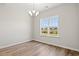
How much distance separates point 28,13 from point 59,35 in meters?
0.73

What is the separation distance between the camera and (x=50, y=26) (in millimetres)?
1273

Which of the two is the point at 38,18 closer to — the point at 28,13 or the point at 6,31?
the point at 28,13

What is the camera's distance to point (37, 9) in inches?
47.9

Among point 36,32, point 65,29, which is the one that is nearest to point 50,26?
point 36,32

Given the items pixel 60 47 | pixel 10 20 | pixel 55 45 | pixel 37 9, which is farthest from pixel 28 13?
pixel 60 47

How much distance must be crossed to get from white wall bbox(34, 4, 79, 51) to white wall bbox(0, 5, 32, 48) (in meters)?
0.18

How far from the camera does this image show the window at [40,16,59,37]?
1277 millimetres

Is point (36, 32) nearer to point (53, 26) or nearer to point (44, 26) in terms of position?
point (44, 26)

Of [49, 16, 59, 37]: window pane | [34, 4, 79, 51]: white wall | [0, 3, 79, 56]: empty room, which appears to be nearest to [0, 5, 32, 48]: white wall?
[0, 3, 79, 56]: empty room

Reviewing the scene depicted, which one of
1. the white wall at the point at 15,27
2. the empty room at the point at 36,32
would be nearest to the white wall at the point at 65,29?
the empty room at the point at 36,32

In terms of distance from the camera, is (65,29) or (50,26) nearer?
(50,26)

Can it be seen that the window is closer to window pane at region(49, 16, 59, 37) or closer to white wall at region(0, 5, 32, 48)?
window pane at region(49, 16, 59, 37)

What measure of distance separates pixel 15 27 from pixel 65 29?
1.08 metres

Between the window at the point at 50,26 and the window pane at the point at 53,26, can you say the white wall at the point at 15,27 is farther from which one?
the window pane at the point at 53,26
